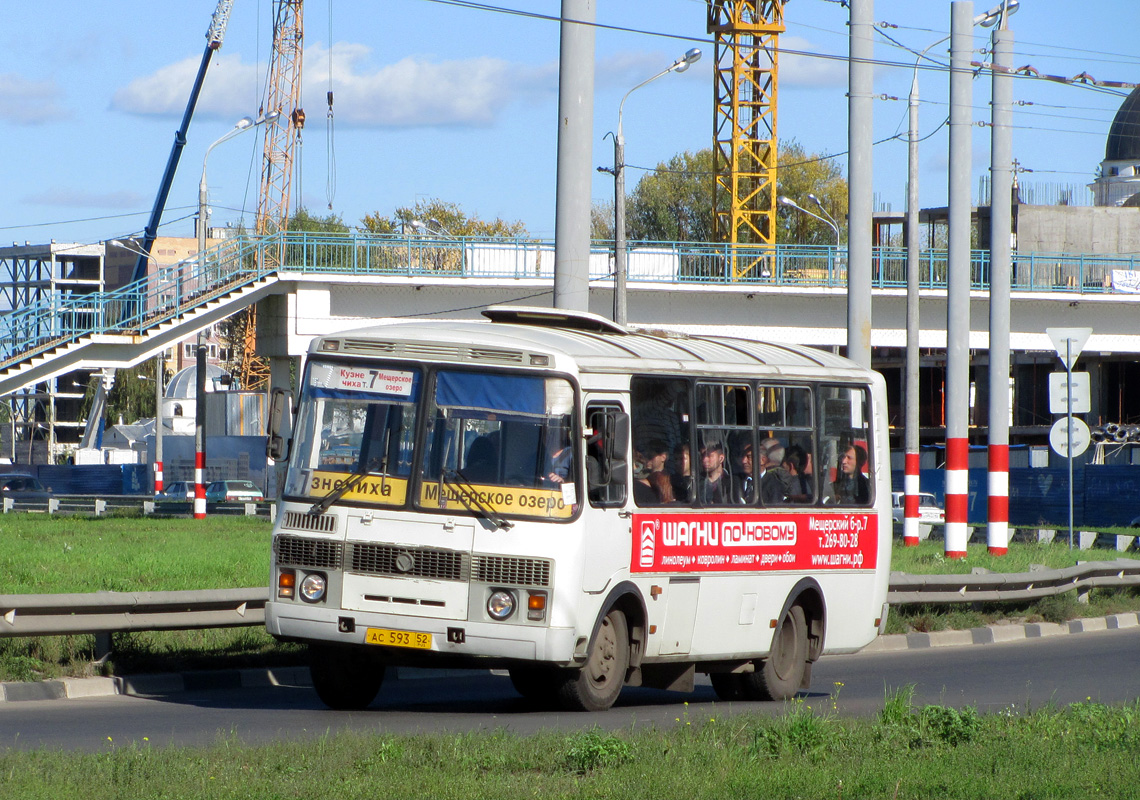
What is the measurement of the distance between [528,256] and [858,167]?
16.5 metres

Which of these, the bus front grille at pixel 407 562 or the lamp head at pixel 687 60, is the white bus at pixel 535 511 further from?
the lamp head at pixel 687 60

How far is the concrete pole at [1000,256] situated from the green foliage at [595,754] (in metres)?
17.2

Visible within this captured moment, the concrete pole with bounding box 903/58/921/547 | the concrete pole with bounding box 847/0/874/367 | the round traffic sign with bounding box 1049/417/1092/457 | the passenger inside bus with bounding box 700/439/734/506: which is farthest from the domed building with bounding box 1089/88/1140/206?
the passenger inside bus with bounding box 700/439/734/506

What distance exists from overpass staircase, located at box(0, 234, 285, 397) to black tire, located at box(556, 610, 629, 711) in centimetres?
2585

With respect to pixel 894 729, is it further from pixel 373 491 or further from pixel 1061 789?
pixel 373 491

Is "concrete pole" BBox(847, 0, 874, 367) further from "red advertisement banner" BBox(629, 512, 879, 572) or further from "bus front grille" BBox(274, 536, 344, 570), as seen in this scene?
"bus front grille" BBox(274, 536, 344, 570)

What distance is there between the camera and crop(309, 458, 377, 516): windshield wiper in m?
10.6

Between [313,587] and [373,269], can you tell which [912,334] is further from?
[313,587]

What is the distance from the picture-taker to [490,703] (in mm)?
11914

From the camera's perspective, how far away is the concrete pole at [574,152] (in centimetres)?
1423

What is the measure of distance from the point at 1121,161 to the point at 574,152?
9810 centimetres

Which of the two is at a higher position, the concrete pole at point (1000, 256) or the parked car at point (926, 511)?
the concrete pole at point (1000, 256)

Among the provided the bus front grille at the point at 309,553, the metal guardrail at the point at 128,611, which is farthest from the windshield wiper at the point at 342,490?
the metal guardrail at the point at 128,611

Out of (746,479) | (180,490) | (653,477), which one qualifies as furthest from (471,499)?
(180,490)
